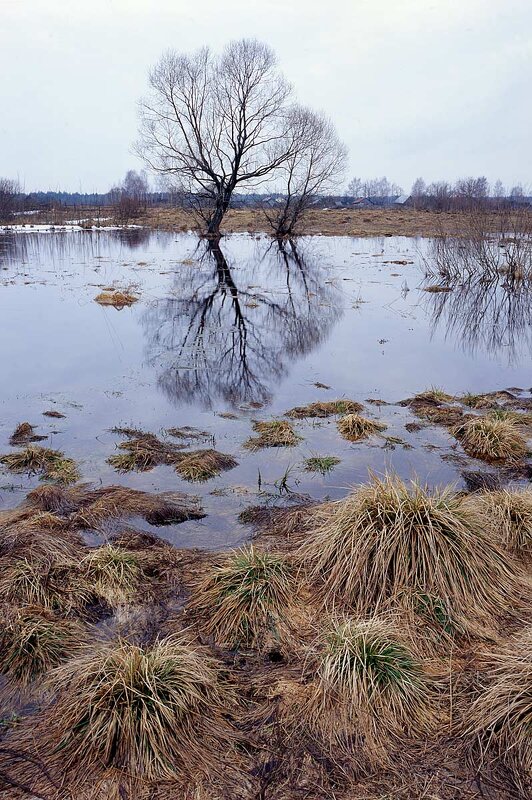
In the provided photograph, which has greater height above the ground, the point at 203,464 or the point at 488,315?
the point at 488,315

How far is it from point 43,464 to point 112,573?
2731 mm

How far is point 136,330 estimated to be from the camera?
1491cm

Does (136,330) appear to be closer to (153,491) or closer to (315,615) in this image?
(153,491)

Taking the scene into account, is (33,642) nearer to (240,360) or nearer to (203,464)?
(203,464)

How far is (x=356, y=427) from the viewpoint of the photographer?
8.42 m

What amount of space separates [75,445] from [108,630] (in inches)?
153

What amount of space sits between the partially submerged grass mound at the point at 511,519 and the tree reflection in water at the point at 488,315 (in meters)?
7.55

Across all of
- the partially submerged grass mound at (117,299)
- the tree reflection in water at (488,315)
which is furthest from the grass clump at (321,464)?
the partially submerged grass mound at (117,299)

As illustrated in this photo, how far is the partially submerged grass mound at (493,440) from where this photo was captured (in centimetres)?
763

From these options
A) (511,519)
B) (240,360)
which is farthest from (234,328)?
(511,519)

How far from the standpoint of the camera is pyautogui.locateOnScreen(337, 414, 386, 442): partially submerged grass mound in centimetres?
831

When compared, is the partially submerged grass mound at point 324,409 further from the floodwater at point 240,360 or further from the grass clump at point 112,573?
the grass clump at point 112,573

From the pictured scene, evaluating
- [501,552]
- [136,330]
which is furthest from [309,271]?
[501,552]

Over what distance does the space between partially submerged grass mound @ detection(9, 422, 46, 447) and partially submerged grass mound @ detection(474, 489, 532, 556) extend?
5.38 meters
